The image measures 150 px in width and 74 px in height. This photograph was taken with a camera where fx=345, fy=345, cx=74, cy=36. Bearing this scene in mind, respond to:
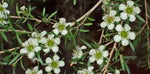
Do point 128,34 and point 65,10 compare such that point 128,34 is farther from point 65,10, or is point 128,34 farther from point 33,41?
point 65,10

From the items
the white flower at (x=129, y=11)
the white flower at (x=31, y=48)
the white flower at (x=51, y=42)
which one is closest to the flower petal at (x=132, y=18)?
the white flower at (x=129, y=11)

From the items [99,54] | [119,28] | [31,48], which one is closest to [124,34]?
[119,28]

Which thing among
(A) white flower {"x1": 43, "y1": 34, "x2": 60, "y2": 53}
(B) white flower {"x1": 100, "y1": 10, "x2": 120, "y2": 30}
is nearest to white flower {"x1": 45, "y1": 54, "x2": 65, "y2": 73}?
(A) white flower {"x1": 43, "y1": 34, "x2": 60, "y2": 53}

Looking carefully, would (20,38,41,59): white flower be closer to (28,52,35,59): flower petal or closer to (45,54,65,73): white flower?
(28,52,35,59): flower petal

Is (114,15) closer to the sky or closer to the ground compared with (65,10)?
closer to the ground

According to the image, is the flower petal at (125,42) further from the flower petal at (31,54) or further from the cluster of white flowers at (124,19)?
the flower petal at (31,54)

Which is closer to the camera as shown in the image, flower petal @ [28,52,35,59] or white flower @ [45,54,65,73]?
flower petal @ [28,52,35,59]

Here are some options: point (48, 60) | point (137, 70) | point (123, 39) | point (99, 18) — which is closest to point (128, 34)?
point (123, 39)

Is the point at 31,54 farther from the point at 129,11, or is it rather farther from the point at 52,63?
the point at 129,11
